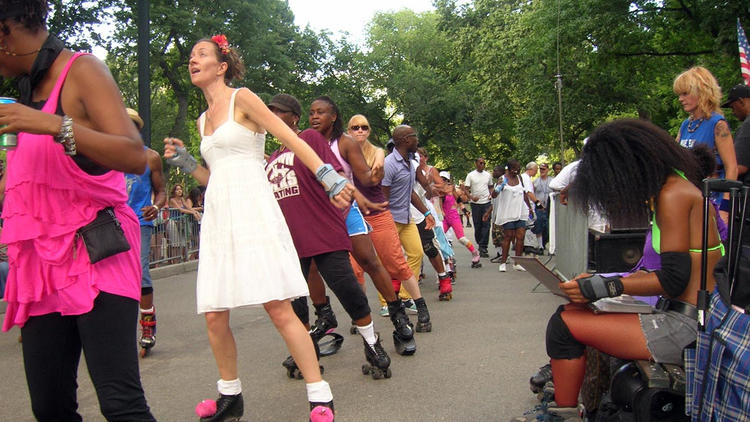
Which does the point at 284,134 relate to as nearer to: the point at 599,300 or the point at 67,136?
the point at 67,136

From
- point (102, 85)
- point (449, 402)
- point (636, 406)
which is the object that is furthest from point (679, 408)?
point (102, 85)

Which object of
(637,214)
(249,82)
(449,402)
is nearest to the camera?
(637,214)

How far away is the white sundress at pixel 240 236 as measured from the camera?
351 centimetres

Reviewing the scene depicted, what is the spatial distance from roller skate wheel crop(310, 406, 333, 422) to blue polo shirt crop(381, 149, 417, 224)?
12.9ft

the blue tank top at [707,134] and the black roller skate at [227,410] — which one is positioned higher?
the blue tank top at [707,134]

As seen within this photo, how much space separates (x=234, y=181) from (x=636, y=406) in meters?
2.05

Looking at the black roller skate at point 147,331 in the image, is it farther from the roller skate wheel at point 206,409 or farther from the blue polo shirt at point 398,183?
the blue polo shirt at point 398,183

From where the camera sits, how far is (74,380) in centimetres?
245

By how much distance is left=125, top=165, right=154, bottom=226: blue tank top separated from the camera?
578cm

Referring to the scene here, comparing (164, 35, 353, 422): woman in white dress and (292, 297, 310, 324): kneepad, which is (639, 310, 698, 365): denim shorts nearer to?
(164, 35, 353, 422): woman in white dress

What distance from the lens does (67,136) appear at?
7.18 ft

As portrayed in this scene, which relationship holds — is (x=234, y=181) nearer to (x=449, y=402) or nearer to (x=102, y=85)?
(x=102, y=85)

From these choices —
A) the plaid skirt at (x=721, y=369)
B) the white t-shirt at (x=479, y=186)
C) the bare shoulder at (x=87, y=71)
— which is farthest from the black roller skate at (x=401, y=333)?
the white t-shirt at (x=479, y=186)

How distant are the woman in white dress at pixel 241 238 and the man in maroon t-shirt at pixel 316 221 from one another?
93 cm
